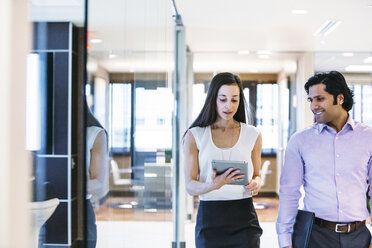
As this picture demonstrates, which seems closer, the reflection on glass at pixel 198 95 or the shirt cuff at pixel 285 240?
the shirt cuff at pixel 285 240

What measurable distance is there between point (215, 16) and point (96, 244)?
418cm

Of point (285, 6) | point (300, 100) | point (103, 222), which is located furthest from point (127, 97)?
point (300, 100)

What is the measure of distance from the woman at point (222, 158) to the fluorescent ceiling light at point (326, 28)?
3.32 meters

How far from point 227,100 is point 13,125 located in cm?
156

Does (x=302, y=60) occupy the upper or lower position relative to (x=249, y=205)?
upper

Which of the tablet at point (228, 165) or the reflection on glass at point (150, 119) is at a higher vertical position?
the reflection on glass at point (150, 119)

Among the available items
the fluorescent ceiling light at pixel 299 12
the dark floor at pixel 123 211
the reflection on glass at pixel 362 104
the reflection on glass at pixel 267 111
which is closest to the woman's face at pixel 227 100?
the dark floor at pixel 123 211

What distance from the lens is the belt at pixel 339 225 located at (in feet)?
7.37

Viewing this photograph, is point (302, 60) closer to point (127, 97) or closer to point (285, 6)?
point (285, 6)

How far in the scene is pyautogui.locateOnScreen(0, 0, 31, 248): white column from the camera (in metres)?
0.93

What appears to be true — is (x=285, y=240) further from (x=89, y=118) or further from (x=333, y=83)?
(x=89, y=118)

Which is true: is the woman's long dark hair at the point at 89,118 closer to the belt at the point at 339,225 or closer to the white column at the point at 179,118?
the belt at the point at 339,225

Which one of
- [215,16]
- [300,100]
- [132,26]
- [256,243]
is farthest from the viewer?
[300,100]

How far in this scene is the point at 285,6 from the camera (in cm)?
464
